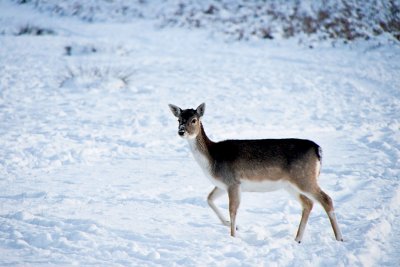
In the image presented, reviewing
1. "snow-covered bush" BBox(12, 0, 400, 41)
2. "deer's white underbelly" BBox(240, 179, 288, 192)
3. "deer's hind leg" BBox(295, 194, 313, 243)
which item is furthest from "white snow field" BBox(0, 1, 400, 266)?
"snow-covered bush" BBox(12, 0, 400, 41)

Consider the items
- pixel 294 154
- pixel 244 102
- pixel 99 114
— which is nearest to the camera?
pixel 294 154

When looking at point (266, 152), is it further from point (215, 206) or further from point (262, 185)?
point (215, 206)

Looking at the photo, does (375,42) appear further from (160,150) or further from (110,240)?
(110,240)

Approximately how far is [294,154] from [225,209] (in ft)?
5.95

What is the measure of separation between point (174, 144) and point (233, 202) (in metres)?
4.87

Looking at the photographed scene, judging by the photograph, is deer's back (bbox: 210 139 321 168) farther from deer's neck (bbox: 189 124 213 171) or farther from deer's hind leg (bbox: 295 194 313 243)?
deer's hind leg (bbox: 295 194 313 243)

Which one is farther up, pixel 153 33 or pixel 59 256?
pixel 153 33

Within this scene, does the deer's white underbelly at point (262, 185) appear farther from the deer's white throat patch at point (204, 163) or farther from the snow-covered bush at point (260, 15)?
the snow-covered bush at point (260, 15)

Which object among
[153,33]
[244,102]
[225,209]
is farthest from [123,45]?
[225,209]

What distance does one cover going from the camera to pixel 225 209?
7.50 m

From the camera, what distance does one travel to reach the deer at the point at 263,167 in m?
6.07

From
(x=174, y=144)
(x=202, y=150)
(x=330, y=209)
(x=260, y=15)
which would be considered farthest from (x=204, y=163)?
(x=260, y=15)

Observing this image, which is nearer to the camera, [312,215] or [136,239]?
[136,239]

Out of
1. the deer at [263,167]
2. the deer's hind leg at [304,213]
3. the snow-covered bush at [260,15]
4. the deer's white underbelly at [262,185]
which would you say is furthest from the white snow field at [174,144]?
the snow-covered bush at [260,15]
